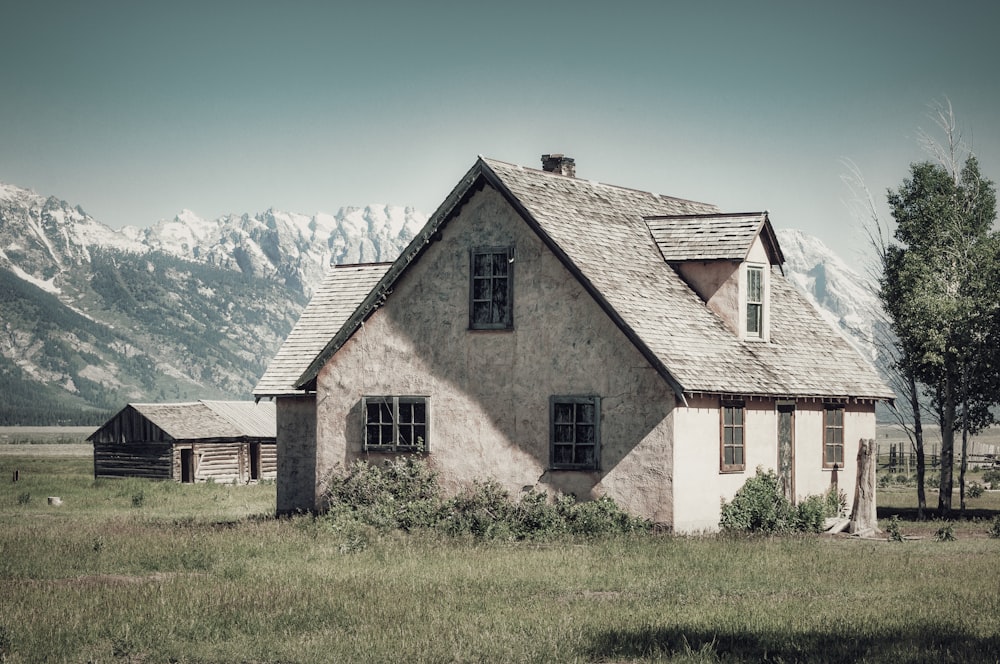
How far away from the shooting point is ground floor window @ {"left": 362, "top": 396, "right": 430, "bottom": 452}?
2958 cm

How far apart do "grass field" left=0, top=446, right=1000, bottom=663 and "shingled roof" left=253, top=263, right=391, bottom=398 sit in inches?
262

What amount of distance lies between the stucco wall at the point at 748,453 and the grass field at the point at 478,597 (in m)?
1.57

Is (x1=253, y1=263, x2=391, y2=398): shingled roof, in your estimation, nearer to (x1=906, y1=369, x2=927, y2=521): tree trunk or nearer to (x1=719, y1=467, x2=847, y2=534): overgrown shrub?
(x1=719, y1=467, x2=847, y2=534): overgrown shrub

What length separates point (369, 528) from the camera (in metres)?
27.1

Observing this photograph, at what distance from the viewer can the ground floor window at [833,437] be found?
32.6 metres

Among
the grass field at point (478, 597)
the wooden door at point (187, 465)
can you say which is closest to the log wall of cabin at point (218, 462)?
the wooden door at point (187, 465)

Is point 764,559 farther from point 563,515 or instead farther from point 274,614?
point 274,614

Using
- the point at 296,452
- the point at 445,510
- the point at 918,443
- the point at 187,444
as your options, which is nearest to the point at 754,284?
the point at 445,510

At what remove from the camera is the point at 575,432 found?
27578 mm

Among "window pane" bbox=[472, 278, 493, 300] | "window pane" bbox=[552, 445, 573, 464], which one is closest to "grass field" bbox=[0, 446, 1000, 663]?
"window pane" bbox=[552, 445, 573, 464]

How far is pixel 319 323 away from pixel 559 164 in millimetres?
8396

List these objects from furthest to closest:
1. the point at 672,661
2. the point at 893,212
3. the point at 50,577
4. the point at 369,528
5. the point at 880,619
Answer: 1. the point at 893,212
2. the point at 369,528
3. the point at 50,577
4. the point at 880,619
5. the point at 672,661

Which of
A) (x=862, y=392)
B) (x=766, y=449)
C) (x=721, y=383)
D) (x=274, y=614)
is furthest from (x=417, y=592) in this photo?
(x=862, y=392)

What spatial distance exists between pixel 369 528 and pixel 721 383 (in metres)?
7.85
